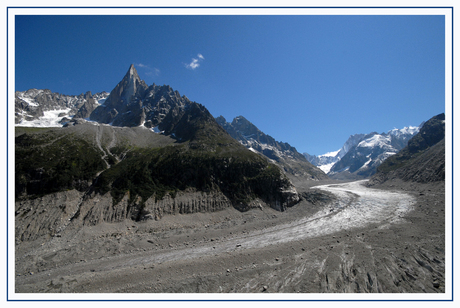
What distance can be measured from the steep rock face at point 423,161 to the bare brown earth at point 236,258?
55.7 meters

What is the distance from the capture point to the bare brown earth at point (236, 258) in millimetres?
21344

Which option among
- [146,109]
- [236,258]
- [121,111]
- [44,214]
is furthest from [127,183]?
[121,111]

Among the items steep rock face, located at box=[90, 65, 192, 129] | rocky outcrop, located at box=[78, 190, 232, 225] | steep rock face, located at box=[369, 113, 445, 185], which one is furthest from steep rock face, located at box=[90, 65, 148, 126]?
steep rock face, located at box=[369, 113, 445, 185]

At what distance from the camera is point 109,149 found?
8181 centimetres

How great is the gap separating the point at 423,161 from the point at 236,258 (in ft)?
425

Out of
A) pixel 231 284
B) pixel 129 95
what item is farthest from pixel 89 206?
pixel 129 95

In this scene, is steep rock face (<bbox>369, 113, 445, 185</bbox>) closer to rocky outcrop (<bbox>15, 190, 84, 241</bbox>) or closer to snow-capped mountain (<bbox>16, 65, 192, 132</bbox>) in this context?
rocky outcrop (<bbox>15, 190, 84, 241</bbox>)

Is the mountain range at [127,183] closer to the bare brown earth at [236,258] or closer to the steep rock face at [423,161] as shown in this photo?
the bare brown earth at [236,258]

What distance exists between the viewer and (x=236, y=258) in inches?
1100

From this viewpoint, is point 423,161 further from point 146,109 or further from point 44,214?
point 146,109

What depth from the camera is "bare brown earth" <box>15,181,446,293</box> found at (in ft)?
70.0

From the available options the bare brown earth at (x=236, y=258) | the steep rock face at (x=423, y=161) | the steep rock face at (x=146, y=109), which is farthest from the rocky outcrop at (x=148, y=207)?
the steep rock face at (x=146, y=109)

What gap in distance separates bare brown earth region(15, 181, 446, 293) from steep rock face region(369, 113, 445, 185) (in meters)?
55.7
